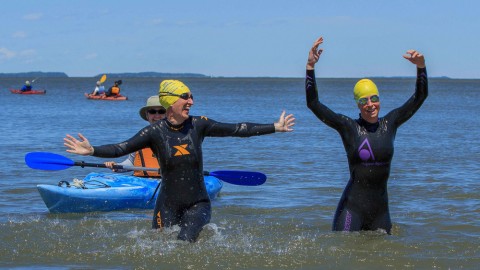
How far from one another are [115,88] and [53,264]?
182 feet

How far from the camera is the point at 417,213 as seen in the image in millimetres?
13031

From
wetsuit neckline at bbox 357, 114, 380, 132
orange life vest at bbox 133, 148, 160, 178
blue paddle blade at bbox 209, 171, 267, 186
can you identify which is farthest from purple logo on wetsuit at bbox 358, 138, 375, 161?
orange life vest at bbox 133, 148, 160, 178

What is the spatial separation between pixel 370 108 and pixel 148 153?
15.7ft

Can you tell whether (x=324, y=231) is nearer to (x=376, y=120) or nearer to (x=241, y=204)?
(x=376, y=120)

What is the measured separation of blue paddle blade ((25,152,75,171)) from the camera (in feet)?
34.0

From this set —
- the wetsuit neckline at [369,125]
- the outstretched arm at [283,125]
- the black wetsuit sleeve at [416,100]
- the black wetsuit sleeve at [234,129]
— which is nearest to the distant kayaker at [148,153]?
the black wetsuit sleeve at [234,129]

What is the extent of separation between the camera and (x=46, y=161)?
34.1 feet

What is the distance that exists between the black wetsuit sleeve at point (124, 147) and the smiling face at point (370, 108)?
7.63 feet

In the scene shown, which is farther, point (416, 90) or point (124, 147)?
point (416, 90)

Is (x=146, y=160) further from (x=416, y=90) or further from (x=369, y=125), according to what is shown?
(x=416, y=90)

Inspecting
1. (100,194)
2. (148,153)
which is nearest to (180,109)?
(148,153)

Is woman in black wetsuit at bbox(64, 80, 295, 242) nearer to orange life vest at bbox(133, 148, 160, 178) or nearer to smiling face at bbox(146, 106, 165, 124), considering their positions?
smiling face at bbox(146, 106, 165, 124)

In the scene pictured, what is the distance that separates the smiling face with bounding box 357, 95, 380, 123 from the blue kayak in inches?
201

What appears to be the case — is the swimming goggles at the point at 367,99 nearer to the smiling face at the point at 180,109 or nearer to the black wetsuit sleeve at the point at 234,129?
the black wetsuit sleeve at the point at 234,129
